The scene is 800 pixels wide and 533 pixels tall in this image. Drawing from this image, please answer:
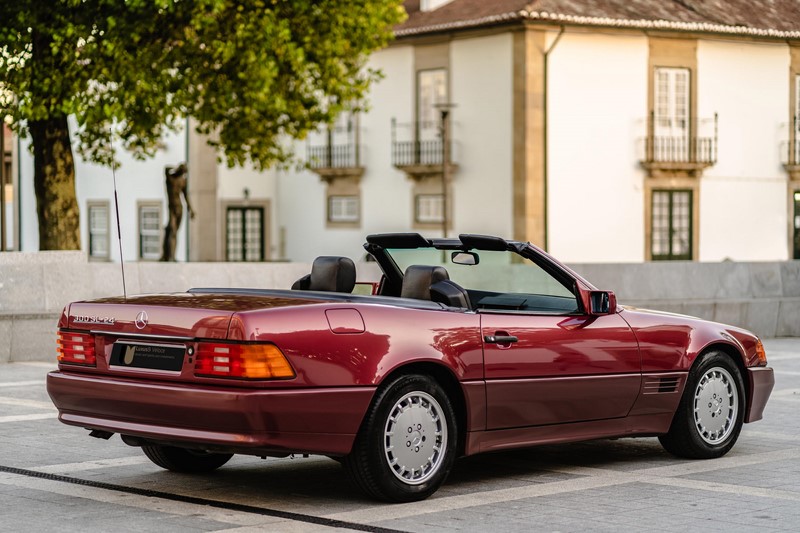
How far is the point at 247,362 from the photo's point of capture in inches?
286

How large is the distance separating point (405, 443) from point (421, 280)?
3.56 feet

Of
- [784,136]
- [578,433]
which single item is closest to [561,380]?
[578,433]

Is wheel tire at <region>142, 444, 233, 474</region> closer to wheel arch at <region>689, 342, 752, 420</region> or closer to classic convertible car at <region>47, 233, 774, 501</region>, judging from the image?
classic convertible car at <region>47, 233, 774, 501</region>

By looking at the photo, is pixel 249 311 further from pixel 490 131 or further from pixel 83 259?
pixel 490 131

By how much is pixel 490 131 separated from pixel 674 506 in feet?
102

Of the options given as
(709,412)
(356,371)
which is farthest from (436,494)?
(709,412)

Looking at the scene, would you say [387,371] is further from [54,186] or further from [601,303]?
[54,186]

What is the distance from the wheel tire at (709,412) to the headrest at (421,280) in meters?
1.92

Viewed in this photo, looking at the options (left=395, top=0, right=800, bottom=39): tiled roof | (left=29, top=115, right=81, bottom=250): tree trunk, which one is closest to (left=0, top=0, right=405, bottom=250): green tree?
(left=29, top=115, right=81, bottom=250): tree trunk

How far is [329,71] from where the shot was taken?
2638 centimetres

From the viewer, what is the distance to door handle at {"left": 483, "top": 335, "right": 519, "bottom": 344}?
8.20 m

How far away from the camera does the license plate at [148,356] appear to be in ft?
24.8

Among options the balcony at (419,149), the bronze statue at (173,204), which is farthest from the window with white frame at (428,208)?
the bronze statue at (173,204)

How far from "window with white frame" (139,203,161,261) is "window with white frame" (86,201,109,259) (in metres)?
1.32
